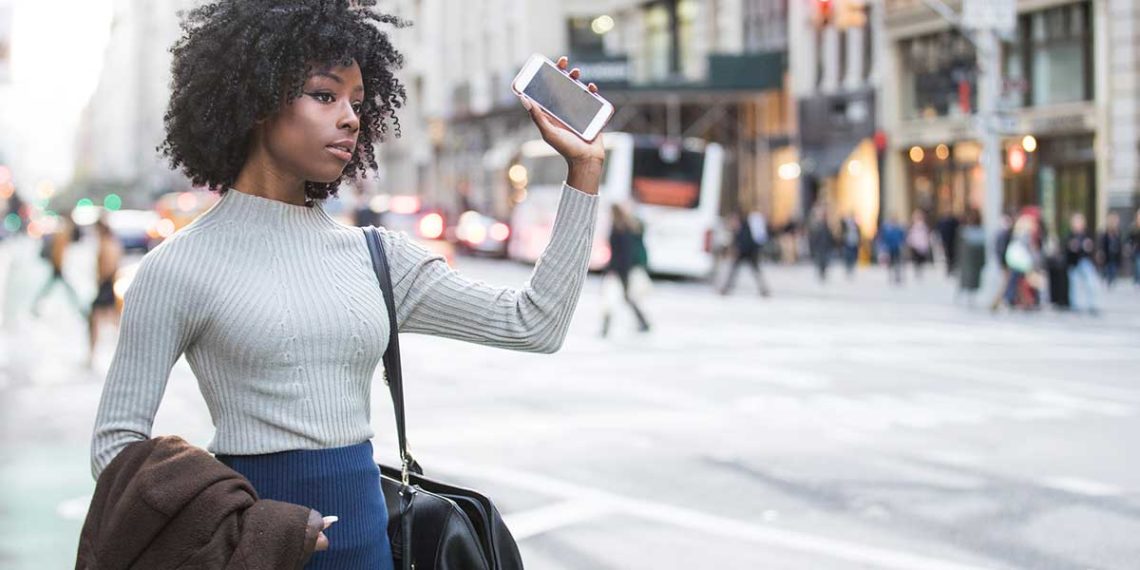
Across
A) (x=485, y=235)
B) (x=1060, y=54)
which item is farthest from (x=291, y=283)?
(x=485, y=235)

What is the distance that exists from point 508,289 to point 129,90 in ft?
531

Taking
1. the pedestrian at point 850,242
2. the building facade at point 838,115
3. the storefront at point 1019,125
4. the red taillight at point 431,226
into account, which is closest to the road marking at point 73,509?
the storefront at point 1019,125

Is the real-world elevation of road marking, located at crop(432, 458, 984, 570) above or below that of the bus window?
below

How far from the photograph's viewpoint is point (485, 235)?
4625 centimetres

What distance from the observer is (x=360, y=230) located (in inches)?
118

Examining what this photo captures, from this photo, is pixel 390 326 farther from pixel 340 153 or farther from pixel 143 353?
pixel 143 353

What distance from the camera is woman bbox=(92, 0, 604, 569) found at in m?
2.69

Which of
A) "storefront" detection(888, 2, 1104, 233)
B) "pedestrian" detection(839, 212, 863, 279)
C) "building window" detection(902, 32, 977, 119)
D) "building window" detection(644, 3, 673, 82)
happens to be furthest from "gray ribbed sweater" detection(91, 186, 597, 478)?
"building window" detection(644, 3, 673, 82)

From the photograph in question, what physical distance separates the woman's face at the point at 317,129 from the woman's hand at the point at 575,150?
33cm

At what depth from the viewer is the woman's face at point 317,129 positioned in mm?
2820

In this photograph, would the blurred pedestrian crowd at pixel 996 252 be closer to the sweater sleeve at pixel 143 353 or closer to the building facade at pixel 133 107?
the sweater sleeve at pixel 143 353

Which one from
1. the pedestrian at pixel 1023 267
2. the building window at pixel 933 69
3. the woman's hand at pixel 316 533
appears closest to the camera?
the woman's hand at pixel 316 533

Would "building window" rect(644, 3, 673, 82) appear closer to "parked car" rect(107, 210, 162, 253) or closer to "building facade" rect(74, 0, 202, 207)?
"parked car" rect(107, 210, 162, 253)

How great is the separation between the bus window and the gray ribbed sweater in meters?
33.2
